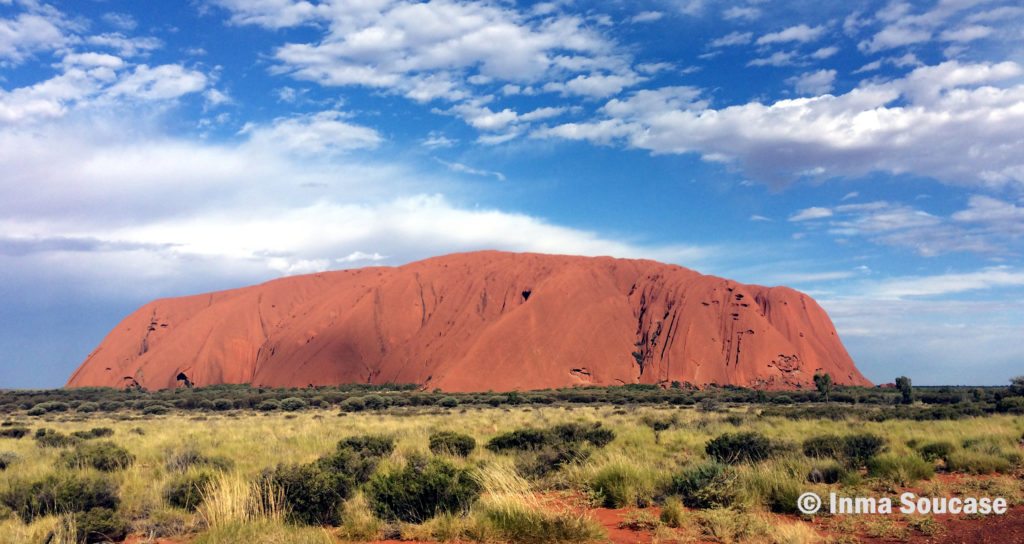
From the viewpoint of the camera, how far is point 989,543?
6.66 meters

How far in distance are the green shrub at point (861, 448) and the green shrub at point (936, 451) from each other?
2.50 ft

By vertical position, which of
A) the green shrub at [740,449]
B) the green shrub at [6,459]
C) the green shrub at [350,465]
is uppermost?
the green shrub at [740,449]

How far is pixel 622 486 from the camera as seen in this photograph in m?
9.43

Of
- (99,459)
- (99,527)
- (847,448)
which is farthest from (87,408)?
(847,448)

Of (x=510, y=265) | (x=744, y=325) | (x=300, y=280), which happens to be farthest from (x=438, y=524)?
(x=300, y=280)

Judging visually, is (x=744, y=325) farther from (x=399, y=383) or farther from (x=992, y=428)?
(x=992, y=428)

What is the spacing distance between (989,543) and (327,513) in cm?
789

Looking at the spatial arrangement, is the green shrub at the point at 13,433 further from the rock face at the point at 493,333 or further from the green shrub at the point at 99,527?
the rock face at the point at 493,333

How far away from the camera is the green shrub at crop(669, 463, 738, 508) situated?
8.80m

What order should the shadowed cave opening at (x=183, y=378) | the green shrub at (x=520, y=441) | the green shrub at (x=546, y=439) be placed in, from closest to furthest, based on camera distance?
the green shrub at (x=546, y=439) < the green shrub at (x=520, y=441) < the shadowed cave opening at (x=183, y=378)

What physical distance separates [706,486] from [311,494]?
217 inches

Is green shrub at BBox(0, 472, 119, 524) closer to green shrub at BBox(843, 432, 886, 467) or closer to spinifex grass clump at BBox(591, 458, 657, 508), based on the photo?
Result: spinifex grass clump at BBox(591, 458, 657, 508)

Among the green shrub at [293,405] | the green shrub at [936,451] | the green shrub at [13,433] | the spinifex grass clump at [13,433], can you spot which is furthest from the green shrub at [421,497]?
the green shrub at [293,405]

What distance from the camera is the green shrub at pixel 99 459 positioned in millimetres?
12578
